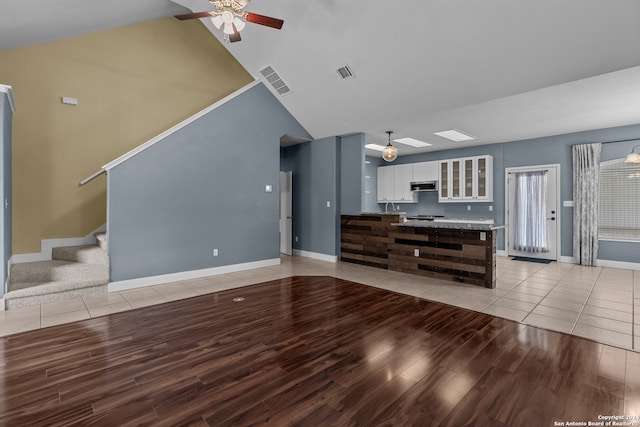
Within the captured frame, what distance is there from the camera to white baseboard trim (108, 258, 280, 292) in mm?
4297

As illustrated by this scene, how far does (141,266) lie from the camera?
448 cm

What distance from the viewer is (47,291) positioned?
12.2ft

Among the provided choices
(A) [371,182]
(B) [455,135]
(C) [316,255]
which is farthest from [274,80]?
(A) [371,182]

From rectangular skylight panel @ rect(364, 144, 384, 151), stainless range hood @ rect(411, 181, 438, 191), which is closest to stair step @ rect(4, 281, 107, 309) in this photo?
rectangular skylight panel @ rect(364, 144, 384, 151)

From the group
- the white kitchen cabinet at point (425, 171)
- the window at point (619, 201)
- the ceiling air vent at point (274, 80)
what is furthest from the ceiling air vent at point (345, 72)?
the window at point (619, 201)

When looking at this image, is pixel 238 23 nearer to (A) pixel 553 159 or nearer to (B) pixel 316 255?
(B) pixel 316 255

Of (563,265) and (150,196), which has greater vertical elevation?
(150,196)

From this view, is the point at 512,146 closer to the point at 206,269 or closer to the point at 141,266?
the point at 206,269

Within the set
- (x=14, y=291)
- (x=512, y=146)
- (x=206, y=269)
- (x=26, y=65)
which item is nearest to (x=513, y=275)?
(x=512, y=146)

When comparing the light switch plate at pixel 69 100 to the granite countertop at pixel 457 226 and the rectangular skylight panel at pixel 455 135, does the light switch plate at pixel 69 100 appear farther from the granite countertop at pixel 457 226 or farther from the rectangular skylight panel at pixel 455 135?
the rectangular skylight panel at pixel 455 135

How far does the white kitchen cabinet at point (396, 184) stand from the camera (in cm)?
901

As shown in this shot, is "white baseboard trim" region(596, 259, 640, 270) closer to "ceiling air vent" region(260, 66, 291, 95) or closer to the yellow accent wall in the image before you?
"ceiling air vent" region(260, 66, 291, 95)

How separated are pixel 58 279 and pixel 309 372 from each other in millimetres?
3765

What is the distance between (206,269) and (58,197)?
8.21 ft
